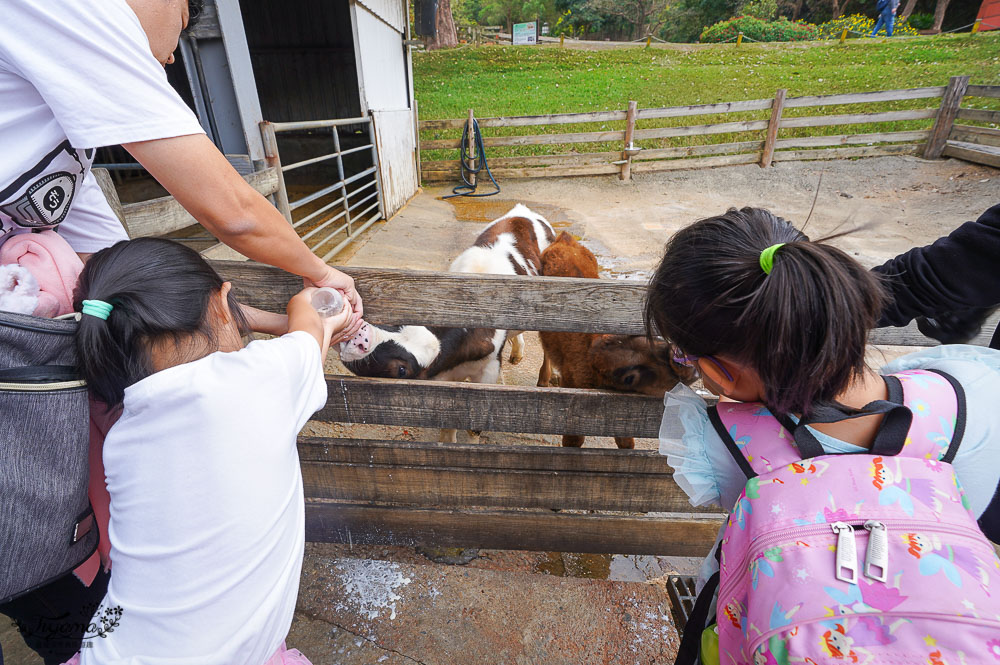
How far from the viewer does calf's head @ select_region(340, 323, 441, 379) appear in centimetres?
270

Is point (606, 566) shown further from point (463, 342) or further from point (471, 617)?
point (463, 342)

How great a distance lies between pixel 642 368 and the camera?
245cm

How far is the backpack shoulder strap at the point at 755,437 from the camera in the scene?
3.11ft

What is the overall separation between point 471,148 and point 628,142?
12.9ft

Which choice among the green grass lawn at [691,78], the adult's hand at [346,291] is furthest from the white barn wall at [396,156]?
the adult's hand at [346,291]

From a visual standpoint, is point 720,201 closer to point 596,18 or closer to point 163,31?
point 163,31

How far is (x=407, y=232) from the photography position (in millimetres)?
8367

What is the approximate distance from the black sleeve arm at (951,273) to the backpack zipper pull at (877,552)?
78cm

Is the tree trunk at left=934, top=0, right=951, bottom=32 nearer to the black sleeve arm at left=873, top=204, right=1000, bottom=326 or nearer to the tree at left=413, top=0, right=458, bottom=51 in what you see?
the tree at left=413, top=0, right=458, bottom=51

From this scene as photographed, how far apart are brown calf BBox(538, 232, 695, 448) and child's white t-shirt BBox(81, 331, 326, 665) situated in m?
1.46

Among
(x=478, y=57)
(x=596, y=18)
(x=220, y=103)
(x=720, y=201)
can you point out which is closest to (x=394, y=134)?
(x=220, y=103)

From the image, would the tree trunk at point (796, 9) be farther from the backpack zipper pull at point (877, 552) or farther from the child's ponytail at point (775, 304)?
the backpack zipper pull at point (877, 552)

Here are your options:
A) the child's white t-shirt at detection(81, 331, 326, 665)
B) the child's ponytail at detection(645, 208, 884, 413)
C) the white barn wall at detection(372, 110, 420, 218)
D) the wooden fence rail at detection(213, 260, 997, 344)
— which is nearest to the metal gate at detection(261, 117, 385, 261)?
the white barn wall at detection(372, 110, 420, 218)

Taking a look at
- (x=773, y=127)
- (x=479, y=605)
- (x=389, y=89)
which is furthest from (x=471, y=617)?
(x=773, y=127)
